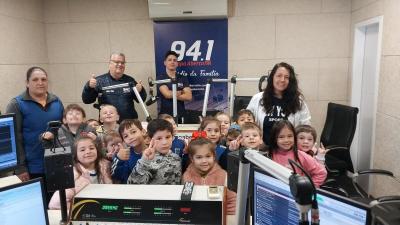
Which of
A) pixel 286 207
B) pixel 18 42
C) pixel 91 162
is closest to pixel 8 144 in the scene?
pixel 91 162

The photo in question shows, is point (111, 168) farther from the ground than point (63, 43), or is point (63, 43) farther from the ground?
point (63, 43)

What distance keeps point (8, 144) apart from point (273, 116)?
6.65 ft

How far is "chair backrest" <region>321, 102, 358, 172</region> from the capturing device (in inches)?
131

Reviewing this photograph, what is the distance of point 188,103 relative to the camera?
495 centimetres

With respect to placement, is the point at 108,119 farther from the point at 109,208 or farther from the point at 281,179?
the point at 281,179

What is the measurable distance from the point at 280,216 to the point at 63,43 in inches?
186

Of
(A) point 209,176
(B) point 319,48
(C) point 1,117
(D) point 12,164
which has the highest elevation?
(B) point 319,48

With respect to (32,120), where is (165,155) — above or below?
Result: below

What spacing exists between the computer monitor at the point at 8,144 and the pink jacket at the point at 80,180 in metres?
0.35

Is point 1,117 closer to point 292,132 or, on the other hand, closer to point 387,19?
point 292,132

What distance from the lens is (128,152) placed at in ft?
7.03

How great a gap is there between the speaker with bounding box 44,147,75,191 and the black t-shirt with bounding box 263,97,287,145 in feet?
6.38

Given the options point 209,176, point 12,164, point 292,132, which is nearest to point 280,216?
point 209,176

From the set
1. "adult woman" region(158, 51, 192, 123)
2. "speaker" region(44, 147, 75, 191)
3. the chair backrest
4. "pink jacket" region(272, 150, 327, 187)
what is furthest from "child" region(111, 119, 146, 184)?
the chair backrest
